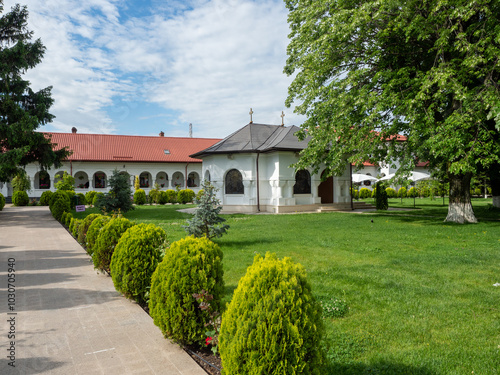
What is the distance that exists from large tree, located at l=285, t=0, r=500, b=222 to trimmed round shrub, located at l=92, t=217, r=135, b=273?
1036 cm

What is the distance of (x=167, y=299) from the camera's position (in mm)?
3709

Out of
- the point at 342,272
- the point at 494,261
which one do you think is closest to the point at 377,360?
the point at 342,272

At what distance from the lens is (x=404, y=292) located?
555 centimetres

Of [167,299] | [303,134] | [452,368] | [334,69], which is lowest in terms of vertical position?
[452,368]

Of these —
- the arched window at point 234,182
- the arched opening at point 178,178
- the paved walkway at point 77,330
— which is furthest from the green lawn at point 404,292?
the arched opening at point 178,178

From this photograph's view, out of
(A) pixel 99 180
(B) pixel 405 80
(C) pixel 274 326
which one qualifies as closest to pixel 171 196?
(A) pixel 99 180

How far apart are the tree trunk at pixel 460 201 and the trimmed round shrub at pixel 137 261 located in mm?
14055

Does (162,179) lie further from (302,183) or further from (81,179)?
(302,183)

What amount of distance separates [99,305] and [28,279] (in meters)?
2.72

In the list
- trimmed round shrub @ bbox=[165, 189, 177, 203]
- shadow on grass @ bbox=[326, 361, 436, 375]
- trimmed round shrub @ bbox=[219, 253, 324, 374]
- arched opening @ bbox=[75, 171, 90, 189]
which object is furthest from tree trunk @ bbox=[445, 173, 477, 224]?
arched opening @ bbox=[75, 171, 90, 189]

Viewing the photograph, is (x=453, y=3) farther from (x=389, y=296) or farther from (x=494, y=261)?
(x=389, y=296)

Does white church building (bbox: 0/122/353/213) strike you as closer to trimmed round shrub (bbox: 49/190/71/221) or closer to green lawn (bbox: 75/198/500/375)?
trimmed round shrub (bbox: 49/190/71/221)

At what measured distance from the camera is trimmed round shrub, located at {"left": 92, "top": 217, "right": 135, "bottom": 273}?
662cm

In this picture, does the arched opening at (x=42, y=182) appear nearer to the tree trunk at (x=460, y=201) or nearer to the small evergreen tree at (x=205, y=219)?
the small evergreen tree at (x=205, y=219)
